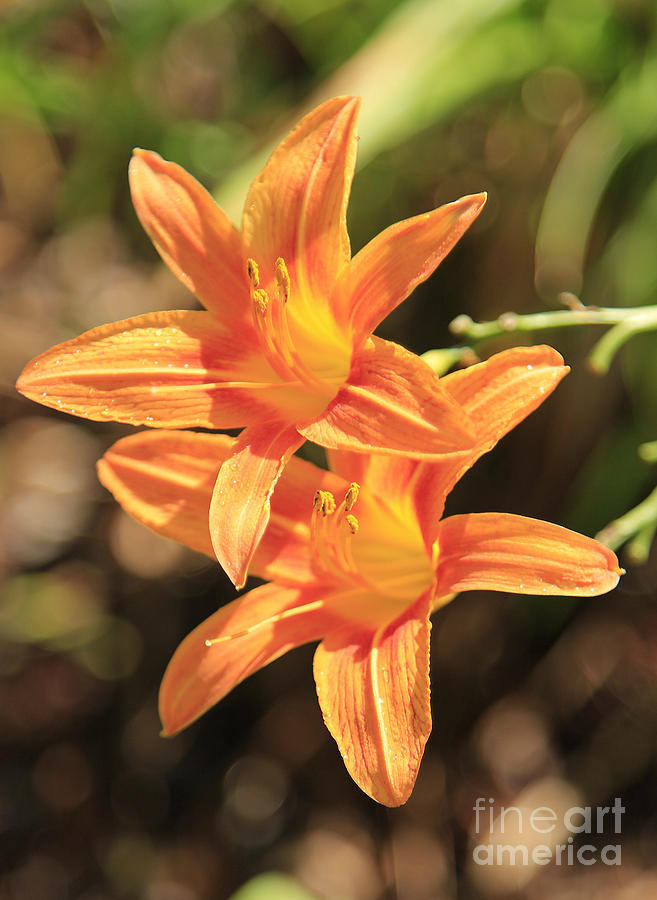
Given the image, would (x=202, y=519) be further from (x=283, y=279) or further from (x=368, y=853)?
(x=368, y=853)

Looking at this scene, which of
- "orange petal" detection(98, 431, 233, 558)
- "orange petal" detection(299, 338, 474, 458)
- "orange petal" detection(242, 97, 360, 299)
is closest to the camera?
"orange petal" detection(299, 338, 474, 458)

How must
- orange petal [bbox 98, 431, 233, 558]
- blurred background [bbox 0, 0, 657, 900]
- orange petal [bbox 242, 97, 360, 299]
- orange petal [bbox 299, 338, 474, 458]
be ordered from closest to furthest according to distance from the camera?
orange petal [bbox 299, 338, 474, 458] < orange petal [bbox 242, 97, 360, 299] < orange petal [bbox 98, 431, 233, 558] < blurred background [bbox 0, 0, 657, 900]

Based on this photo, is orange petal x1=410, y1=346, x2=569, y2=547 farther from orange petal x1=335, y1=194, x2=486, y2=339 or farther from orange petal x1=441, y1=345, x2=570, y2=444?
orange petal x1=335, y1=194, x2=486, y2=339

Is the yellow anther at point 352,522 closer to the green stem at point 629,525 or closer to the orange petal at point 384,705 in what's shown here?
the orange petal at point 384,705

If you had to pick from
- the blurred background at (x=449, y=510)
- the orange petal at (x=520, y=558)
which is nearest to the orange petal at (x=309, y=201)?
the orange petal at (x=520, y=558)

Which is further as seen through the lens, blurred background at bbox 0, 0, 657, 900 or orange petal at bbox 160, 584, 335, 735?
blurred background at bbox 0, 0, 657, 900

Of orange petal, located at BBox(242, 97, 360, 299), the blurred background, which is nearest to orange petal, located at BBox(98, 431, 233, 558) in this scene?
orange petal, located at BBox(242, 97, 360, 299)

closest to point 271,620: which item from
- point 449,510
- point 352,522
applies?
point 352,522

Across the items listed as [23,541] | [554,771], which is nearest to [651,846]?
[554,771]
